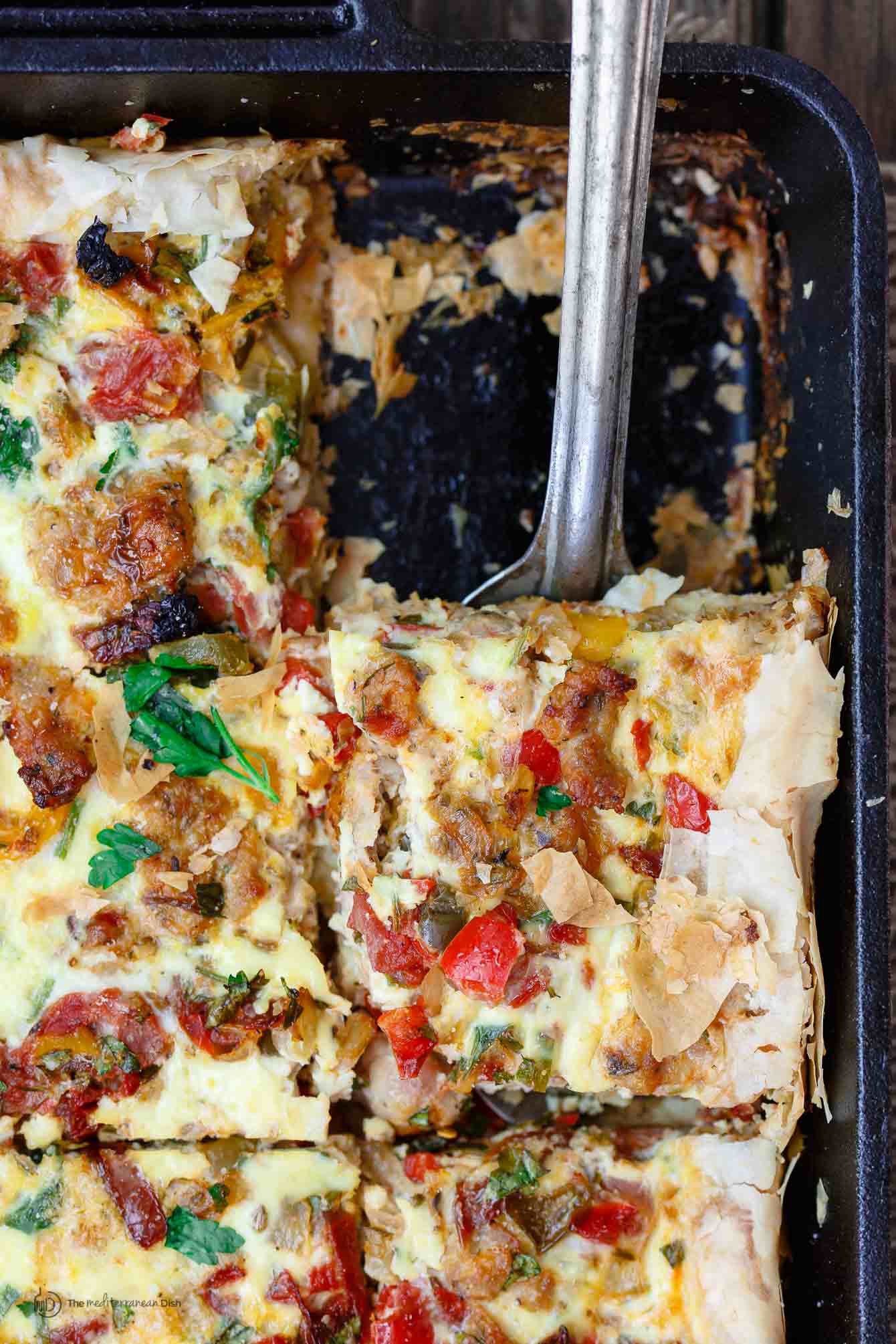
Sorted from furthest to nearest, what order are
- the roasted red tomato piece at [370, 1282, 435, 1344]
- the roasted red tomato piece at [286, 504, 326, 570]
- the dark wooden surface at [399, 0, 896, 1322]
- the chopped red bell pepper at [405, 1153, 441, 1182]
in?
the dark wooden surface at [399, 0, 896, 1322] → the roasted red tomato piece at [286, 504, 326, 570] → the chopped red bell pepper at [405, 1153, 441, 1182] → the roasted red tomato piece at [370, 1282, 435, 1344]

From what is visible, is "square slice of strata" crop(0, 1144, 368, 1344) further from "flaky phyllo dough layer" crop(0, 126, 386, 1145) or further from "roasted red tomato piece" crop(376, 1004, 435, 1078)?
"roasted red tomato piece" crop(376, 1004, 435, 1078)

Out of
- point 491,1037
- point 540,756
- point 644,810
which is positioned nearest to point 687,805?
point 644,810

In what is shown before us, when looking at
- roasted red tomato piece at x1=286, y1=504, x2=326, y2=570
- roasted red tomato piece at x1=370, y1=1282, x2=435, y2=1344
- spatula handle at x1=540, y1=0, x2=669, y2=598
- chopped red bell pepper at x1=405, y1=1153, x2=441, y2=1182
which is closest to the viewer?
spatula handle at x1=540, y1=0, x2=669, y2=598

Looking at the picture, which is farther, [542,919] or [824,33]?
[824,33]

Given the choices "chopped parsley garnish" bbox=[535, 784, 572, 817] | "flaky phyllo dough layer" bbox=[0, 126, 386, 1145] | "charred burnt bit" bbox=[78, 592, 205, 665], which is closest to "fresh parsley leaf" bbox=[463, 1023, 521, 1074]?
"flaky phyllo dough layer" bbox=[0, 126, 386, 1145]

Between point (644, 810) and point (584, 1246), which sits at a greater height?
point (644, 810)

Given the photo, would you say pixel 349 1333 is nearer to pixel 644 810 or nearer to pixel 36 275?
pixel 644 810

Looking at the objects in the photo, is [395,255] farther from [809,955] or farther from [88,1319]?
[88,1319]

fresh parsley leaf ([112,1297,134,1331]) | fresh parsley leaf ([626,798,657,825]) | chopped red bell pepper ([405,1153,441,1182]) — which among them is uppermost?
fresh parsley leaf ([626,798,657,825])
